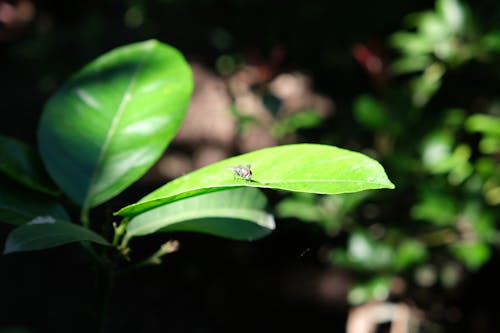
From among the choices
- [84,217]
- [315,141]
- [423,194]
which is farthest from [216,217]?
[315,141]

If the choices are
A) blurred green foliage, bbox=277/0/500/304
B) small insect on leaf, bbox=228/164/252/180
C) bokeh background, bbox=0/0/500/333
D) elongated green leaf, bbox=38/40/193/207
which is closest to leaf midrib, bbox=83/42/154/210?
elongated green leaf, bbox=38/40/193/207

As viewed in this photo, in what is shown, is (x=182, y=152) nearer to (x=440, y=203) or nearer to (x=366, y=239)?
(x=366, y=239)

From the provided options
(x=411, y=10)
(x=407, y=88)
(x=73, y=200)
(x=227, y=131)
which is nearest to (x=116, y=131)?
(x=73, y=200)

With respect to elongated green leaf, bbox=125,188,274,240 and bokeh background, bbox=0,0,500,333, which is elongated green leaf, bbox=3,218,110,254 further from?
bokeh background, bbox=0,0,500,333

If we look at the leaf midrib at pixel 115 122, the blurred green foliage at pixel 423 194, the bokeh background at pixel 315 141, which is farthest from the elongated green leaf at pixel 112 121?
the blurred green foliage at pixel 423 194

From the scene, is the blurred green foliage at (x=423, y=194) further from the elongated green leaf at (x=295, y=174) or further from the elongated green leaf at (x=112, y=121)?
the elongated green leaf at (x=295, y=174)
